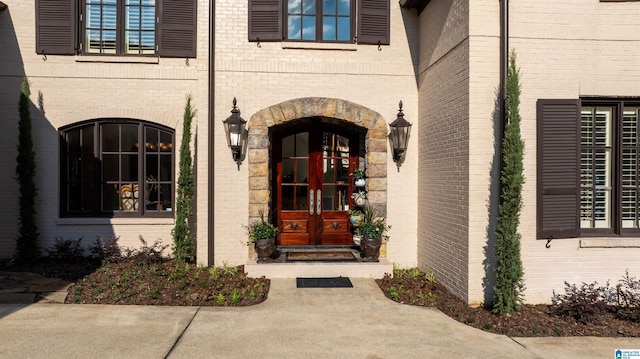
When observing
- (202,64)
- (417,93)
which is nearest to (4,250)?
(202,64)

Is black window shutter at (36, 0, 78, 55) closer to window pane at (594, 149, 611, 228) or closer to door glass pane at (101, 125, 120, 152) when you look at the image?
door glass pane at (101, 125, 120, 152)

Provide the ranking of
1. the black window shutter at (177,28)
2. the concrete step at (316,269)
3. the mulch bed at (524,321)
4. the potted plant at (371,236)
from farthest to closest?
the black window shutter at (177,28) < the potted plant at (371,236) < the concrete step at (316,269) < the mulch bed at (524,321)

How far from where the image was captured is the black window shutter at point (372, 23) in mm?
7188

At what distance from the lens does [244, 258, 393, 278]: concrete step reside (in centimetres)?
651

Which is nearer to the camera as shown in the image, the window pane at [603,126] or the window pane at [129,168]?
the window pane at [603,126]

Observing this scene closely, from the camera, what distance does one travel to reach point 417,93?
7.29 m

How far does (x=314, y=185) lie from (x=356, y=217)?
1.15 metres

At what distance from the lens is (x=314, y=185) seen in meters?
7.85

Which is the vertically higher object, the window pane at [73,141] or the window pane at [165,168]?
the window pane at [73,141]

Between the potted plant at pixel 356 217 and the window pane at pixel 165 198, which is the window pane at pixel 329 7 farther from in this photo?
the window pane at pixel 165 198

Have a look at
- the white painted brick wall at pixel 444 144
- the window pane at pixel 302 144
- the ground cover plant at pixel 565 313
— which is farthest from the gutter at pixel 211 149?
the white painted brick wall at pixel 444 144

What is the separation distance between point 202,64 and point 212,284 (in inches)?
155

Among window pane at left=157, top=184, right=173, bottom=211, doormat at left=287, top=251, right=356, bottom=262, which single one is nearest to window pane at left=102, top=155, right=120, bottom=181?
window pane at left=157, top=184, right=173, bottom=211

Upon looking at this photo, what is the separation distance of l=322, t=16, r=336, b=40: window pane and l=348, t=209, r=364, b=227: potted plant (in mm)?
3467
